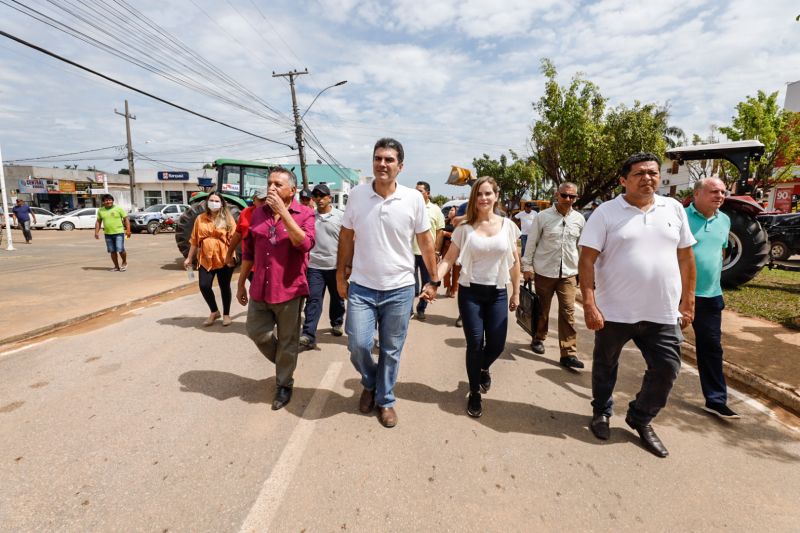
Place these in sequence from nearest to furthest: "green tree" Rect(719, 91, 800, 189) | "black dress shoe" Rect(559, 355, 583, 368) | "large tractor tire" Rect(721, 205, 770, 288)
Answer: "black dress shoe" Rect(559, 355, 583, 368), "large tractor tire" Rect(721, 205, 770, 288), "green tree" Rect(719, 91, 800, 189)

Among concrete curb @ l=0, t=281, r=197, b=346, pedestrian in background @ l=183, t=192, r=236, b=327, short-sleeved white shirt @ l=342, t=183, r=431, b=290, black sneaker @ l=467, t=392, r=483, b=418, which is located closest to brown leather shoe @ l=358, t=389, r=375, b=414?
black sneaker @ l=467, t=392, r=483, b=418

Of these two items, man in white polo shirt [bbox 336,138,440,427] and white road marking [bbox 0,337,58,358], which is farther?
white road marking [bbox 0,337,58,358]

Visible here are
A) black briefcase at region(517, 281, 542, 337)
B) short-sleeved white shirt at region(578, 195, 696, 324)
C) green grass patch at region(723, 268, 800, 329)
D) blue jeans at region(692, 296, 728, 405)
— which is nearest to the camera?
short-sleeved white shirt at region(578, 195, 696, 324)

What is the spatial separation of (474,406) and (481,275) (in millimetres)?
1027

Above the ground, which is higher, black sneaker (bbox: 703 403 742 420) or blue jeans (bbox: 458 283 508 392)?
blue jeans (bbox: 458 283 508 392)

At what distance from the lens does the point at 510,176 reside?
43.3m

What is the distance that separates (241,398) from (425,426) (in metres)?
1.57

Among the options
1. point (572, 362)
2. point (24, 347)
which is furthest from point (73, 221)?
point (572, 362)

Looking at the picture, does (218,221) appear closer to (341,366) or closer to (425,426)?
(341,366)

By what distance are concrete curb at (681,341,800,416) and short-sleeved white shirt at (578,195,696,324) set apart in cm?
173

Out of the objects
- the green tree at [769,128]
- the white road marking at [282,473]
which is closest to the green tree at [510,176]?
the green tree at [769,128]

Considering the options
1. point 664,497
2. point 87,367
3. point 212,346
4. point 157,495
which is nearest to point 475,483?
point 664,497

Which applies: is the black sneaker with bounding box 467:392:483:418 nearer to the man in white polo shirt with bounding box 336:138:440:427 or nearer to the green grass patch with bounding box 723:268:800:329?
the man in white polo shirt with bounding box 336:138:440:427

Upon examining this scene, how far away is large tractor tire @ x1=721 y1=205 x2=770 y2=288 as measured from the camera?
255 inches
